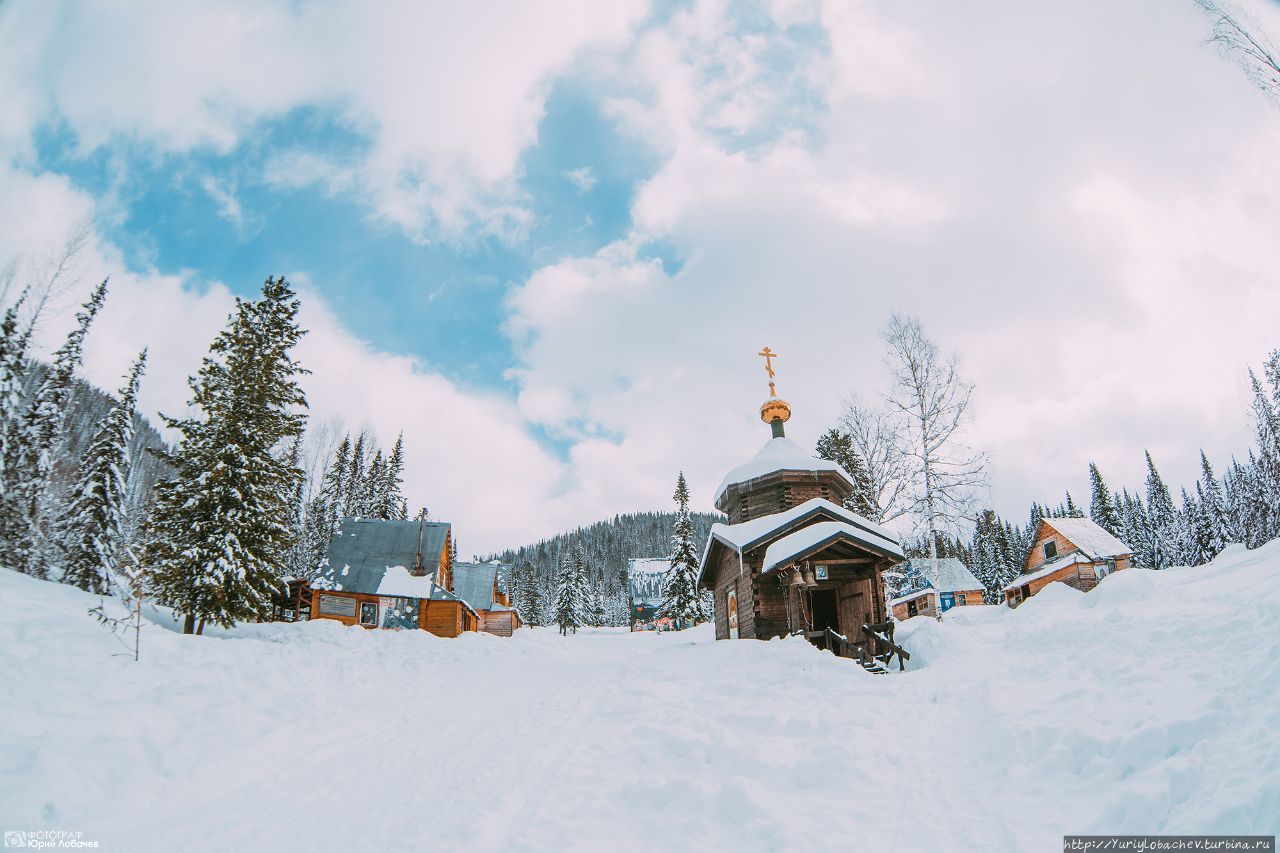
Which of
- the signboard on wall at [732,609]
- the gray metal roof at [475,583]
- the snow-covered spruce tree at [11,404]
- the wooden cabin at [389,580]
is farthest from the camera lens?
the gray metal roof at [475,583]

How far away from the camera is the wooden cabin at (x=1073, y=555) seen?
38.5 metres

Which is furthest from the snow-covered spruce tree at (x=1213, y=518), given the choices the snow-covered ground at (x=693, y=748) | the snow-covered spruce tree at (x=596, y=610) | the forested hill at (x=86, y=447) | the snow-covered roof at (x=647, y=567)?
the forested hill at (x=86, y=447)

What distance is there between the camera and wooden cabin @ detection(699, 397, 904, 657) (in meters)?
15.9

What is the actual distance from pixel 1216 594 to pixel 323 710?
52.3 ft

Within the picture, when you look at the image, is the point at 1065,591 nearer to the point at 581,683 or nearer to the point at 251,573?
the point at 581,683

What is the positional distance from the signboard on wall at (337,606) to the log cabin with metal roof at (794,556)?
65.1 feet

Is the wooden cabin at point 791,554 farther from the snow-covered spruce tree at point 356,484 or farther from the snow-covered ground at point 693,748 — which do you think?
the snow-covered spruce tree at point 356,484

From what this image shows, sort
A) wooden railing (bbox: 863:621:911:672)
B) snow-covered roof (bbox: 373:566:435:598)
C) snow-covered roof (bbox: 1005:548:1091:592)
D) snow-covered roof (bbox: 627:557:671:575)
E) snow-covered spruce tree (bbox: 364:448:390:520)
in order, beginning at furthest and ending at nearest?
snow-covered roof (bbox: 627:557:671:575) < snow-covered spruce tree (bbox: 364:448:390:520) < snow-covered roof (bbox: 1005:548:1091:592) < snow-covered roof (bbox: 373:566:435:598) < wooden railing (bbox: 863:621:911:672)

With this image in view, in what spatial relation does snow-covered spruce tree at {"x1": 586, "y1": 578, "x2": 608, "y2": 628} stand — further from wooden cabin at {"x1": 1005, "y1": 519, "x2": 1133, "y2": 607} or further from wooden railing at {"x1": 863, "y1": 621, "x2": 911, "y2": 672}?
wooden railing at {"x1": 863, "y1": 621, "x2": 911, "y2": 672}

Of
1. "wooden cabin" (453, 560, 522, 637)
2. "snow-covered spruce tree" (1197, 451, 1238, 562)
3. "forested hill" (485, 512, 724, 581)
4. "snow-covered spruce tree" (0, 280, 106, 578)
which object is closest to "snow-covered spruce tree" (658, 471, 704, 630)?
Result: "wooden cabin" (453, 560, 522, 637)

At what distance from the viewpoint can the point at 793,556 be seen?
51.3 ft

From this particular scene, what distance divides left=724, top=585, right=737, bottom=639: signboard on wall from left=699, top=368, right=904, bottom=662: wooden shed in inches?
1.5

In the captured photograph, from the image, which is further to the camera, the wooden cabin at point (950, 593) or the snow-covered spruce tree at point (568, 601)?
the snow-covered spruce tree at point (568, 601)

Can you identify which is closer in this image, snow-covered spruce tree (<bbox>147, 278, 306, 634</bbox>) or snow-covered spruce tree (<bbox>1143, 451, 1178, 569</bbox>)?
snow-covered spruce tree (<bbox>147, 278, 306, 634</bbox>)
